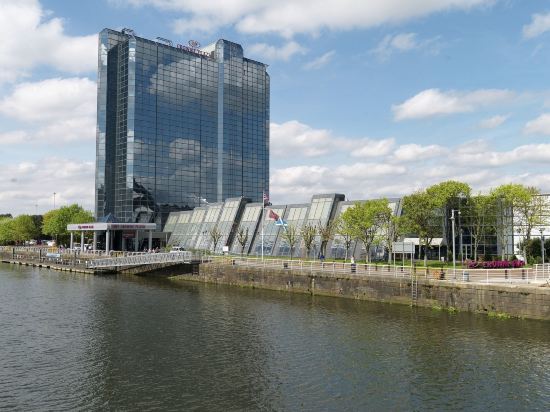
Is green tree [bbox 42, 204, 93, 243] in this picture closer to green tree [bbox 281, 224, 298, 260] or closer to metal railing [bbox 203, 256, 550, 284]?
green tree [bbox 281, 224, 298, 260]

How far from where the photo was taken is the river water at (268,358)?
71.5ft

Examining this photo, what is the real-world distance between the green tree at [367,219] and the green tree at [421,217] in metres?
2.83

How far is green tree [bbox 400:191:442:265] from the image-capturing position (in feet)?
210

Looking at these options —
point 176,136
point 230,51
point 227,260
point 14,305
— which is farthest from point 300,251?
point 230,51

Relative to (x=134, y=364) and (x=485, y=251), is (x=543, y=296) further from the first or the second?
(x=485, y=251)

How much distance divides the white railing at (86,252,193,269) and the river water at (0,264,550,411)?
25.7 meters

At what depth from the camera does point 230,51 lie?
147 meters

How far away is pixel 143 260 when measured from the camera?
252ft

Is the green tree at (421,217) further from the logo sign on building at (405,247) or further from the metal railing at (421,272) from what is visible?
the logo sign on building at (405,247)

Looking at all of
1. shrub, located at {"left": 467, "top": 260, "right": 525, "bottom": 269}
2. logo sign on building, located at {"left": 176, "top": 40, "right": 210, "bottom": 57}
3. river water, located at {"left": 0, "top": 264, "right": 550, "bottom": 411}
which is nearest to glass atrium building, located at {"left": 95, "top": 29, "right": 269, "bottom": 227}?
logo sign on building, located at {"left": 176, "top": 40, "right": 210, "bottom": 57}

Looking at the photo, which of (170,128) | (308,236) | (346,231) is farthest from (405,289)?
(170,128)

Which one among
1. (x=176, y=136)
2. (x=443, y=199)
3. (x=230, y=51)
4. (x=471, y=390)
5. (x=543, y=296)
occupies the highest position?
(x=230, y=51)

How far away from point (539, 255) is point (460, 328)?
40.0 meters

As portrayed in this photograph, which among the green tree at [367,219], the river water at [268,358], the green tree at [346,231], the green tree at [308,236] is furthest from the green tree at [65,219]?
the green tree at [367,219]
